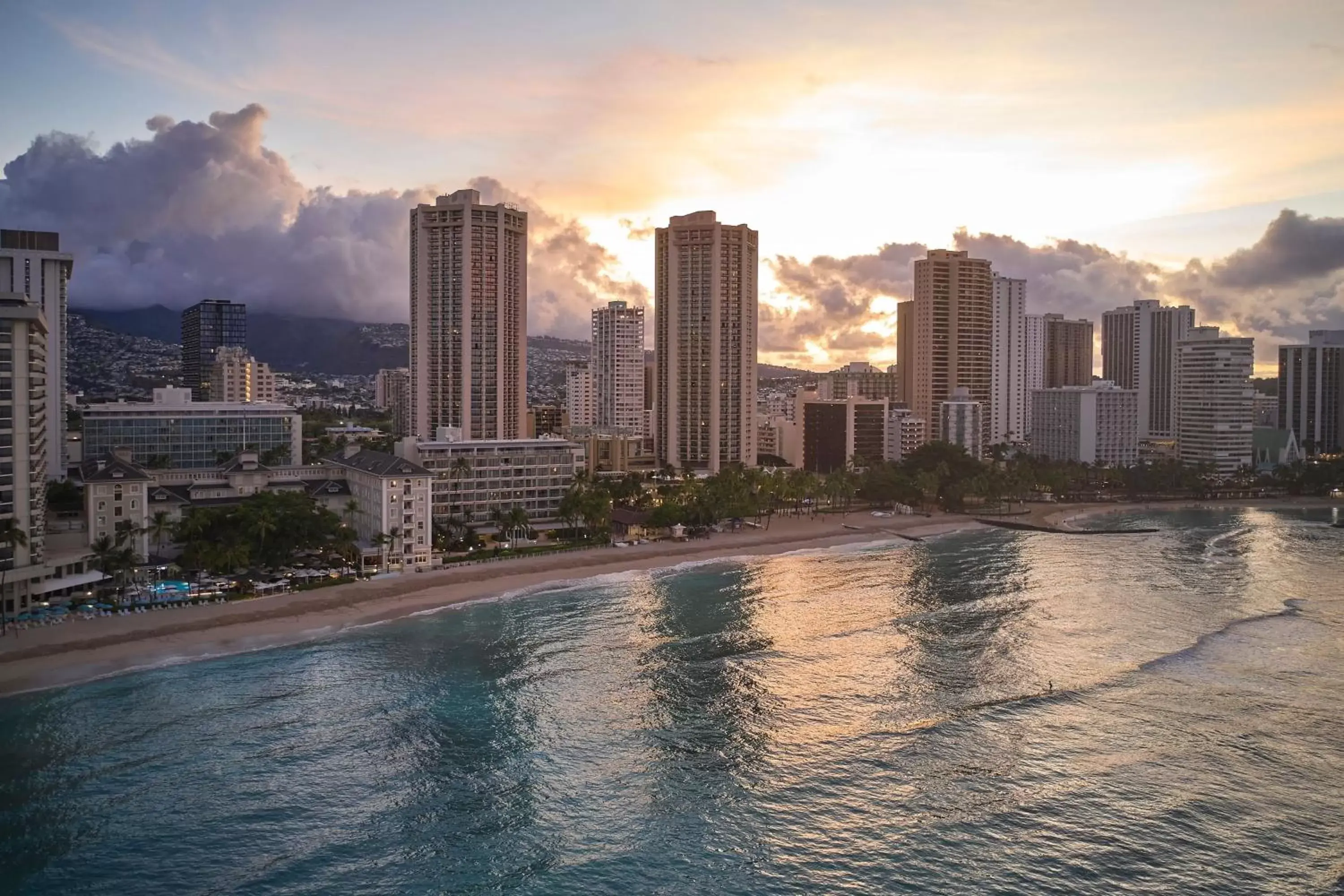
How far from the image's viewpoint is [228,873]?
81.7 ft

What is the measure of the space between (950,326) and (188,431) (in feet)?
362

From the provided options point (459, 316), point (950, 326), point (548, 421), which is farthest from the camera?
point (548, 421)

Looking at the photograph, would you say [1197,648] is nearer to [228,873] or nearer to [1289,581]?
[1289,581]

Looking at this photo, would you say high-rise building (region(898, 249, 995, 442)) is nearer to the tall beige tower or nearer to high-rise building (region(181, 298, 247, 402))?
the tall beige tower

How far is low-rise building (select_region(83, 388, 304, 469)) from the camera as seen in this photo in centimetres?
8775

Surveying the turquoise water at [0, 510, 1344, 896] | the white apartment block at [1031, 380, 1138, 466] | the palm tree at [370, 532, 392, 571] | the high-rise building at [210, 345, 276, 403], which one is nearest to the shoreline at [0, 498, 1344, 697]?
the turquoise water at [0, 510, 1344, 896]

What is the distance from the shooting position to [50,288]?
282 ft

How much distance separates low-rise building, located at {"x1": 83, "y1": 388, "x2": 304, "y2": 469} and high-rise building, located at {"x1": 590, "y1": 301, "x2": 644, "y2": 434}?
63.3 m

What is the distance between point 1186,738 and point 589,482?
52550mm

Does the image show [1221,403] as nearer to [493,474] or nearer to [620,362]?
[620,362]

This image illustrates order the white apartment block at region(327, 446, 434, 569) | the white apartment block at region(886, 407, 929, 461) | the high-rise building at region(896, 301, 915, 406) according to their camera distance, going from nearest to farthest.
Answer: the white apartment block at region(327, 446, 434, 569), the white apartment block at region(886, 407, 929, 461), the high-rise building at region(896, 301, 915, 406)

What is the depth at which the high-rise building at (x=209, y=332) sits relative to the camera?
187 metres

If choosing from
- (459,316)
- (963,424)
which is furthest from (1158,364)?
(459,316)

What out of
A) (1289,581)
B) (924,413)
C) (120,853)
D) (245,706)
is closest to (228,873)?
(120,853)
